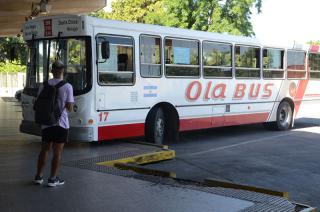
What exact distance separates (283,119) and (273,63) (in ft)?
6.34

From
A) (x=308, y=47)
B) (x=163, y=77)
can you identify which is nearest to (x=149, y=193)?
(x=163, y=77)

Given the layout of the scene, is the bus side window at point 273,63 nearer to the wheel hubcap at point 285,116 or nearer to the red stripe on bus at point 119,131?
the wheel hubcap at point 285,116

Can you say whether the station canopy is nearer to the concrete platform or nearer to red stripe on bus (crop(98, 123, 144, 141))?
red stripe on bus (crop(98, 123, 144, 141))

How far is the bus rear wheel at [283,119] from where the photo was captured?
16075mm

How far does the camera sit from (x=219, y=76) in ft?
44.8

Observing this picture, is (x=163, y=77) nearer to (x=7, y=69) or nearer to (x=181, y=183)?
(x=181, y=183)

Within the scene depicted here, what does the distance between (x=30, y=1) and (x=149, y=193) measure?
50.4ft

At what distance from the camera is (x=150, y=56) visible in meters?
11.7

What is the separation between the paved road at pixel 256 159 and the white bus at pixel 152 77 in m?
0.66

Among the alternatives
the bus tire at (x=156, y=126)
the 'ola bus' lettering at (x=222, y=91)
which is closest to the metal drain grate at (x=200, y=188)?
the bus tire at (x=156, y=126)

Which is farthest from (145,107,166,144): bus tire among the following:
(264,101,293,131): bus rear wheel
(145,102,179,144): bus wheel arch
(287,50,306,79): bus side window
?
(287,50,306,79): bus side window

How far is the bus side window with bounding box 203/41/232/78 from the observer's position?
1324 cm

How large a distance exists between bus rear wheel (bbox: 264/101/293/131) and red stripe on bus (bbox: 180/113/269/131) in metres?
0.87

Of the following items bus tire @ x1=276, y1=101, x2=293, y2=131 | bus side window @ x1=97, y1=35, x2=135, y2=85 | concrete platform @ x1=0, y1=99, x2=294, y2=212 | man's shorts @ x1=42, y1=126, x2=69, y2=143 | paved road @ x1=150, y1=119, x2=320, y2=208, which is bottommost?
paved road @ x1=150, y1=119, x2=320, y2=208
